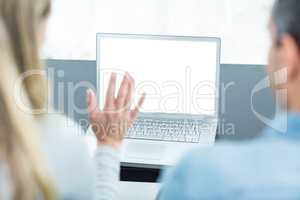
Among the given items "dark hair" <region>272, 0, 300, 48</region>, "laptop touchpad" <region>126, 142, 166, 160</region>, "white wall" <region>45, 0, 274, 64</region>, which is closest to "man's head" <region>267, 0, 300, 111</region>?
"dark hair" <region>272, 0, 300, 48</region>

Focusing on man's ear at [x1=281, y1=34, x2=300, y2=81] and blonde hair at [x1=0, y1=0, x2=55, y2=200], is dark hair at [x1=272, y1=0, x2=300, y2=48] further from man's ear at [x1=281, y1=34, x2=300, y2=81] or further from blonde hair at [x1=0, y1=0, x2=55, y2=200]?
blonde hair at [x1=0, y1=0, x2=55, y2=200]

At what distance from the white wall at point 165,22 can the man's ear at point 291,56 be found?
1.02 meters

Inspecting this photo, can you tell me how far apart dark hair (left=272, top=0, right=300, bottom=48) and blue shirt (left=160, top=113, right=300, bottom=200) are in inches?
5.2

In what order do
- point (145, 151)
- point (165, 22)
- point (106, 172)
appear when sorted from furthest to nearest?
point (165, 22) → point (145, 151) → point (106, 172)

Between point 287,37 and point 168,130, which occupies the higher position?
point 287,37

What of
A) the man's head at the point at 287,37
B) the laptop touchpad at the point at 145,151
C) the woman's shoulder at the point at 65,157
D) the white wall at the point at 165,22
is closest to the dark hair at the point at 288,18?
the man's head at the point at 287,37

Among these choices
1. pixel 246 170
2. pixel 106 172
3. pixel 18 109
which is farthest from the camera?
pixel 106 172

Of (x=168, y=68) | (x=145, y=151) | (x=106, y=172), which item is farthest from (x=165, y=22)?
(x=106, y=172)

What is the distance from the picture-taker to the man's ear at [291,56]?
782 mm

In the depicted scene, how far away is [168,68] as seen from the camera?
A: 1.67 m

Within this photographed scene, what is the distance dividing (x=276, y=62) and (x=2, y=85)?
482mm

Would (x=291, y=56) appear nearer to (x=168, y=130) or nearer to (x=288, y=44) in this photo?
(x=288, y=44)

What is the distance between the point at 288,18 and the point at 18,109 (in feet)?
1.65

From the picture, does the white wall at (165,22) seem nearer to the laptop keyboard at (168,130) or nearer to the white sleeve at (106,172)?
the laptop keyboard at (168,130)
